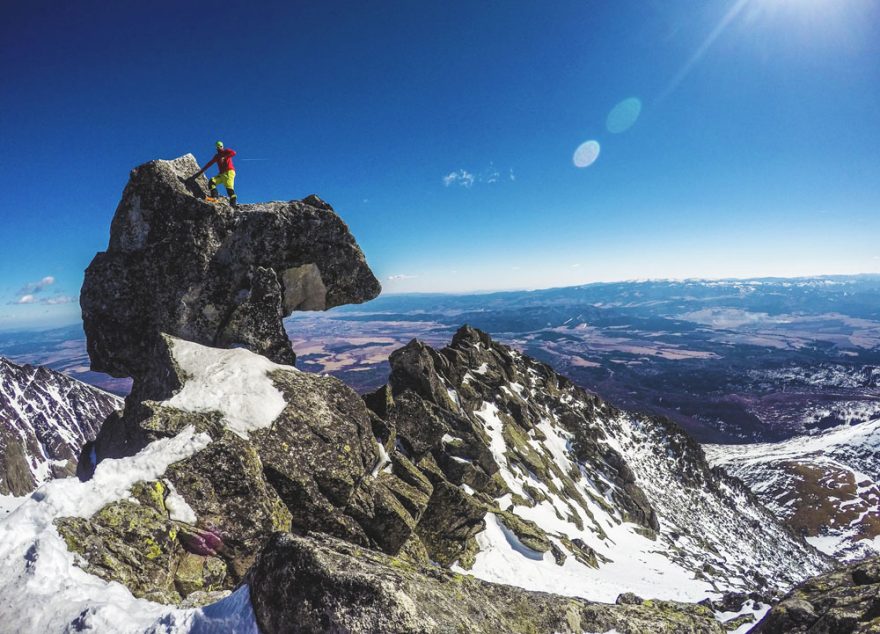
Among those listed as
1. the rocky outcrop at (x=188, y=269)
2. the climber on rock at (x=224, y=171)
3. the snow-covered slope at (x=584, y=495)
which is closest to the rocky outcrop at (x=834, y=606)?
the snow-covered slope at (x=584, y=495)

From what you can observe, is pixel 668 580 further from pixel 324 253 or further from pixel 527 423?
pixel 324 253

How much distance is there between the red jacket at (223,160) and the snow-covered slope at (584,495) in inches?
827

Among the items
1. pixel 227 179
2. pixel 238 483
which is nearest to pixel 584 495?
pixel 238 483

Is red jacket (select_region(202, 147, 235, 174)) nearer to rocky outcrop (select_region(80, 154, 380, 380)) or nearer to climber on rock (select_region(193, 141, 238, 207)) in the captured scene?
climber on rock (select_region(193, 141, 238, 207))

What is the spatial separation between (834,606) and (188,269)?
92.5ft

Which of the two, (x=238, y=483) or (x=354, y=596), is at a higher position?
(x=354, y=596)

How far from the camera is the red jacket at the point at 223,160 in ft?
74.4

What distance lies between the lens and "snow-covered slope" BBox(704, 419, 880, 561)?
12650cm

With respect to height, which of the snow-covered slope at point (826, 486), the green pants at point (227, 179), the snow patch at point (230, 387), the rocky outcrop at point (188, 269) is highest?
the green pants at point (227, 179)

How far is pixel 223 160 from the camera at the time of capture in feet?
75.3

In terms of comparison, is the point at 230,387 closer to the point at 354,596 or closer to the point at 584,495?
the point at 354,596

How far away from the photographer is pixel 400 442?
28.6m

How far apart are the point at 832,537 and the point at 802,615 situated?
17690 centimetres

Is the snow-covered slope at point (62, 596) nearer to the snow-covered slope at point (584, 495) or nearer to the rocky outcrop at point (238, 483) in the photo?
the rocky outcrop at point (238, 483)
